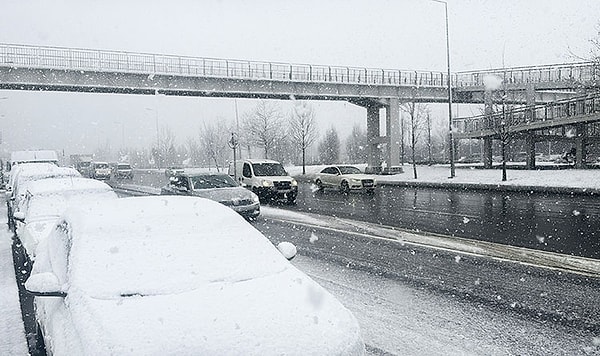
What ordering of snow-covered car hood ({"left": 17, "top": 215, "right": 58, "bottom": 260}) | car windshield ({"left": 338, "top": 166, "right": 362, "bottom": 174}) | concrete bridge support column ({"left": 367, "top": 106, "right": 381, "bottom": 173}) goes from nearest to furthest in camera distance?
snow-covered car hood ({"left": 17, "top": 215, "right": 58, "bottom": 260})
car windshield ({"left": 338, "top": 166, "right": 362, "bottom": 174})
concrete bridge support column ({"left": 367, "top": 106, "right": 381, "bottom": 173})

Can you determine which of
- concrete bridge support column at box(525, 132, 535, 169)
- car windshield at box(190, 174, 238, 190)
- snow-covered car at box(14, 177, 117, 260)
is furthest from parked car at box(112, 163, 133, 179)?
snow-covered car at box(14, 177, 117, 260)

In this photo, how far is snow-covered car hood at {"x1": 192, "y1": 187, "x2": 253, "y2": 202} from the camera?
14877mm

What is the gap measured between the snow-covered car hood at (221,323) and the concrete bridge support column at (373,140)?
39632 millimetres

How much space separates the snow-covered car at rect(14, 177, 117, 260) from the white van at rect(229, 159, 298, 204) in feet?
35.9

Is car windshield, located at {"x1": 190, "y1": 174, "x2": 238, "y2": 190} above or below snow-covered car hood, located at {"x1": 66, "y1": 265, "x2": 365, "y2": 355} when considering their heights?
above

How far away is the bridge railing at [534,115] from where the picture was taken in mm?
30141

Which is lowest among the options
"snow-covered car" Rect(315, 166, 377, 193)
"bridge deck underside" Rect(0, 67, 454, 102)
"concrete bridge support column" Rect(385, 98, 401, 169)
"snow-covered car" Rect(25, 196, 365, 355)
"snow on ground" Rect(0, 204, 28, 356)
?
"snow on ground" Rect(0, 204, 28, 356)

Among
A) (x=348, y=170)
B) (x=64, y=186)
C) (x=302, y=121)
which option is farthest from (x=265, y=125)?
(x=64, y=186)

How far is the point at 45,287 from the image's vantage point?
3814 mm

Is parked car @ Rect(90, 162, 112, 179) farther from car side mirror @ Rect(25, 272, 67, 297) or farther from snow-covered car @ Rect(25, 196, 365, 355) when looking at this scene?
car side mirror @ Rect(25, 272, 67, 297)

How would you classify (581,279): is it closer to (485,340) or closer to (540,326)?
(540,326)

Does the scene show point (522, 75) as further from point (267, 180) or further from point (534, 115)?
point (267, 180)

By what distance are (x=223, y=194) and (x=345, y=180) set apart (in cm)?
1238

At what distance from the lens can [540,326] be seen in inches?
219
